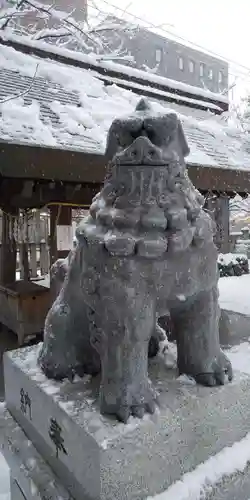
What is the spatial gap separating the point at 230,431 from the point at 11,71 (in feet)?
11.1

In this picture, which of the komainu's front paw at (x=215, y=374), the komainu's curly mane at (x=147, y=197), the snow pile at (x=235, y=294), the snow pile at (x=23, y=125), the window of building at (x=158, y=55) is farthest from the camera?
the window of building at (x=158, y=55)

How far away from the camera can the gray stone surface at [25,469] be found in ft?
3.59

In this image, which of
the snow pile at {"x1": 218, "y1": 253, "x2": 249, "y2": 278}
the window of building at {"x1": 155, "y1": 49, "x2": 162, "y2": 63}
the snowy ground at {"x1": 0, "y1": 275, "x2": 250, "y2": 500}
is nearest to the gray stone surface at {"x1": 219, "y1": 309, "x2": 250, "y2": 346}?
the snowy ground at {"x1": 0, "y1": 275, "x2": 250, "y2": 500}

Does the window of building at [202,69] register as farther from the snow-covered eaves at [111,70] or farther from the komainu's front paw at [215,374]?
the komainu's front paw at [215,374]

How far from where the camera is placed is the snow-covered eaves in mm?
4066

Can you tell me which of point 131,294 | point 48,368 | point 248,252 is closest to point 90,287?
point 131,294

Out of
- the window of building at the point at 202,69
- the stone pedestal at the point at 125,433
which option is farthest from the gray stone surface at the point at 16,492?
the window of building at the point at 202,69

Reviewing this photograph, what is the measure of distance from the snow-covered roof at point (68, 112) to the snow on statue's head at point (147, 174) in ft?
4.90

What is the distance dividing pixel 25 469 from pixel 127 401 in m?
0.51

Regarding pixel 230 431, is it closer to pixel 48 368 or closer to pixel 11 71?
pixel 48 368

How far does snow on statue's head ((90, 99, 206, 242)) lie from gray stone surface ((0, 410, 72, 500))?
832mm

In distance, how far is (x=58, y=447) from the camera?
1.13 m

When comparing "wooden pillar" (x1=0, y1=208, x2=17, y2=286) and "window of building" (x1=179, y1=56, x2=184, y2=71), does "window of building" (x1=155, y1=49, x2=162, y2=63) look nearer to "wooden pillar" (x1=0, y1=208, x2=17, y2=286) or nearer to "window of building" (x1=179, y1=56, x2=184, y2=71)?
"window of building" (x1=179, y1=56, x2=184, y2=71)

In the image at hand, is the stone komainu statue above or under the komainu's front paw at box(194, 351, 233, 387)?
above
